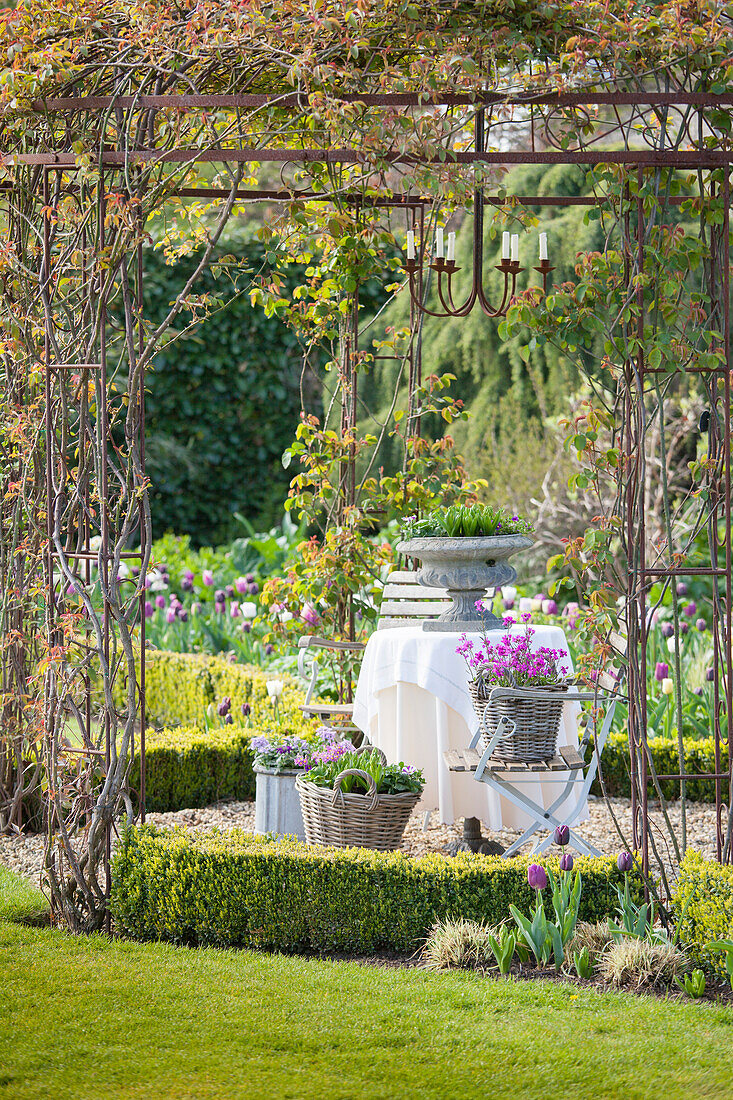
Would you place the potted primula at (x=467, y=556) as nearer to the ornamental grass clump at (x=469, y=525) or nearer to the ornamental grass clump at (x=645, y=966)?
the ornamental grass clump at (x=469, y=525)

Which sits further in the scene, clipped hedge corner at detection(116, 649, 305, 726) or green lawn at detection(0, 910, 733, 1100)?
clipped hedge corner at detection(116, 649, 305, 726)

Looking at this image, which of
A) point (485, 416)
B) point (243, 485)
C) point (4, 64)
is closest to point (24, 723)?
point (4, 64)

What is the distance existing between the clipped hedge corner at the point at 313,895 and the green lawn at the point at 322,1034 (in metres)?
0.17

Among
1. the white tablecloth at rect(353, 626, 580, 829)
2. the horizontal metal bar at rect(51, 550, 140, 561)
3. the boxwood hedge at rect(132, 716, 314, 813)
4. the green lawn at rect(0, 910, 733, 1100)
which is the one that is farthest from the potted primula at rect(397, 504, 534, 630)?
the green lawn at rect(0, 910, 733, 1100)

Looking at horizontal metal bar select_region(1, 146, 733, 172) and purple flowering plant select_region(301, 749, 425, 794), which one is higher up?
horizontal metal bar select_region(1, 146, 733, 172)

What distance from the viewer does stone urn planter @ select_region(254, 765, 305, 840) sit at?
181 inches

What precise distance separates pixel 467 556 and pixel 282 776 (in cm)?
119

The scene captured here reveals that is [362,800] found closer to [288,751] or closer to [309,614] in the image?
[288,751]

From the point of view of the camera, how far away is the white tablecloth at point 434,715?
4.59m

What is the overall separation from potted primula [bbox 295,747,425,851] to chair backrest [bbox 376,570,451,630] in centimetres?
119

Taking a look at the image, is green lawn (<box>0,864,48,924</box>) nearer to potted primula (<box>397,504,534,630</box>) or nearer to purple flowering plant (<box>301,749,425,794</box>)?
purple flowering plant (<box>301,749,425,794</box>)

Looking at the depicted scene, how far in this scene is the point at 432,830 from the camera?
5031 millimetres

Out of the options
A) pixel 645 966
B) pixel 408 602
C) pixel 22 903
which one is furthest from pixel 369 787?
pixel 408 602

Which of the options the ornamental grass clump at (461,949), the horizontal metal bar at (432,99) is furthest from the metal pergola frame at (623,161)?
the ornamental grass clump at (461,949)
